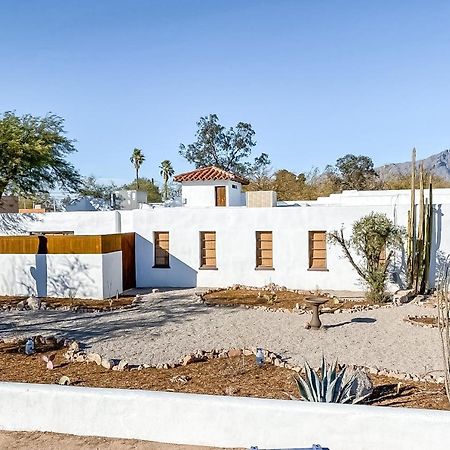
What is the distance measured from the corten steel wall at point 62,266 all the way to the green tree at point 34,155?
689 centimetres

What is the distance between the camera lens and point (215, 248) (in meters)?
22.3

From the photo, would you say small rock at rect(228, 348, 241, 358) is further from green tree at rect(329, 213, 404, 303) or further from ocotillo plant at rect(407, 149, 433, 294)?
ocotillo plant at rect(407, 149, 433, 294)

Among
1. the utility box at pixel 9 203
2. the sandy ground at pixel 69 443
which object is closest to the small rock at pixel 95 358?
the sandy ground at pixel 69 443

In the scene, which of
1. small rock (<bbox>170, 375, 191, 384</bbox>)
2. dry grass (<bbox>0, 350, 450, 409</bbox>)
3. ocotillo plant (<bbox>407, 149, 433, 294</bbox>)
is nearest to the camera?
dry grass (<bbox>0, 350, 450, 409</bbox>)

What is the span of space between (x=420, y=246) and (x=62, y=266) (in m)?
13.7

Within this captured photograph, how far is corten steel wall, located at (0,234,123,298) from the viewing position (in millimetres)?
20242

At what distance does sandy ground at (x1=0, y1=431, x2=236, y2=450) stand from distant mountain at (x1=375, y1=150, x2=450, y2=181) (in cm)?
4802

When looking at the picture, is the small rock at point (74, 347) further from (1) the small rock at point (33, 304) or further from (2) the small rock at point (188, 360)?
(1) the small rock at point (33, 304)

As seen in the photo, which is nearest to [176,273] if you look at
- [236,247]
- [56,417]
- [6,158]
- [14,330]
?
[236,247]

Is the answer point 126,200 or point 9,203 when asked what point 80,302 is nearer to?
point 126,200

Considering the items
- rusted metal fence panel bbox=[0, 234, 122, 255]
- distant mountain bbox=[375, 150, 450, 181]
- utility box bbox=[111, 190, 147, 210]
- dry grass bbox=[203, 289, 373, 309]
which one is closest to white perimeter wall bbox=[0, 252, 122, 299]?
rusted metal fence panel bbox=[0, 234, 122, 255]

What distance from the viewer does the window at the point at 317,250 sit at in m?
20.8

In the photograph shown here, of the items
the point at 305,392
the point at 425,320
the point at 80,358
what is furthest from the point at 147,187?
the point at 305,392

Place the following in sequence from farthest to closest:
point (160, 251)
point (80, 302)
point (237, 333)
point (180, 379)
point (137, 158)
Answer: point (137, 158) < point (160, 251) < point (80, 302) < point (237, 333) < point (180, 379)
